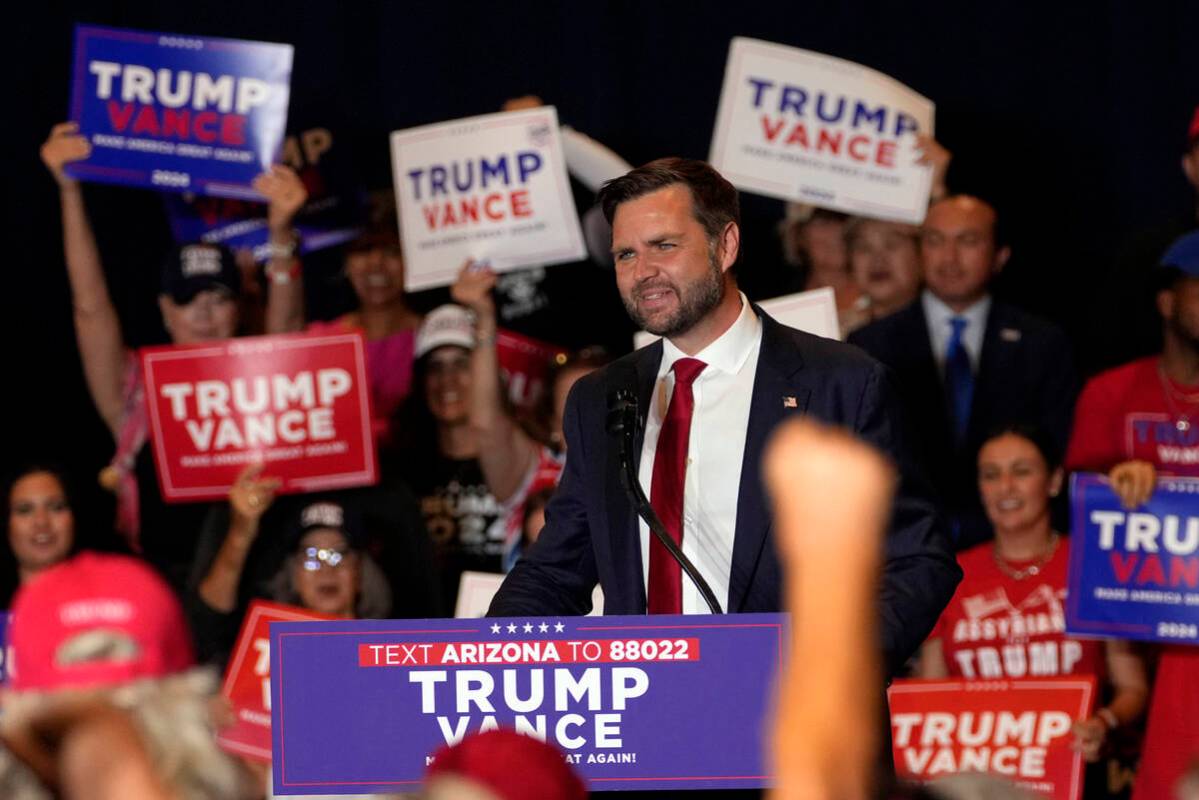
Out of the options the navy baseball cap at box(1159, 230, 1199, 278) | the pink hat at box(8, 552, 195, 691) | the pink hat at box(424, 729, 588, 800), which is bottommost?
the pink hat at box(8, 552, 195, 691)

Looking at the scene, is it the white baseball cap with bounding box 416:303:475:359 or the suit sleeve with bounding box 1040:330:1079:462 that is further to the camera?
the white baseball cap with bounding box 416:303:475:359

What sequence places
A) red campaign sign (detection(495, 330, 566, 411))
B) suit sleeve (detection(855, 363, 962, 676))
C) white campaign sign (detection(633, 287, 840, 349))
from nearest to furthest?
suit sleeve (detection(855, 363, 962, 676))
white campaign sign (detection(633, 287, 840, 349))
red campaign sign (detection(495, 330, 566, 411))

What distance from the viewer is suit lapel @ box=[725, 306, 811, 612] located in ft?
8.36

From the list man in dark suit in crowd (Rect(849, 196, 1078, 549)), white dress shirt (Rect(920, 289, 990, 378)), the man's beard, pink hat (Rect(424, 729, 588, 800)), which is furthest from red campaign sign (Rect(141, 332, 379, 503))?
pink hat (Rect(424, 729, 588, 800))

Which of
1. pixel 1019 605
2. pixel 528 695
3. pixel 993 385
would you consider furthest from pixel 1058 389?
pixel 528 695

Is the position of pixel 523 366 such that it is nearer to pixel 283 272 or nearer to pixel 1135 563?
pixel 283 272

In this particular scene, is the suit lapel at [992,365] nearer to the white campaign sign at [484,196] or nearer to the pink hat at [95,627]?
the white campaign sign at [484,196]

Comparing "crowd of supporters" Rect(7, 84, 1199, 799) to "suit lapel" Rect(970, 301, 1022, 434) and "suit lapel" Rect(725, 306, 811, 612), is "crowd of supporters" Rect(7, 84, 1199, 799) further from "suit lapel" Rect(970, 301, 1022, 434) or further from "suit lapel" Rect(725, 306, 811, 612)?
"suit lapel" Rect(725, 306, 811, 612)

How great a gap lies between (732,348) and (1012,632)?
210 cm

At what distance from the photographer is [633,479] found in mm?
2506

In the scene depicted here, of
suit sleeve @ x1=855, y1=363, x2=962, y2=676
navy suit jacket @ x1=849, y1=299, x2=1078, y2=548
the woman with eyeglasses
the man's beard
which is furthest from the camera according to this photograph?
navy suit jacket @ x1=849, y1=299, x2=1078, y2=548

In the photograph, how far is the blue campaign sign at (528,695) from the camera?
2.13 metres

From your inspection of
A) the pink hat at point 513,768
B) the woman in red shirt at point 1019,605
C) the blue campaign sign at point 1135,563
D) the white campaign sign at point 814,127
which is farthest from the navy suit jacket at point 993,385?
the pink hat at point 513,768

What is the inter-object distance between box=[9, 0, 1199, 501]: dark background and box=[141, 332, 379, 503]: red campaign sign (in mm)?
1100
